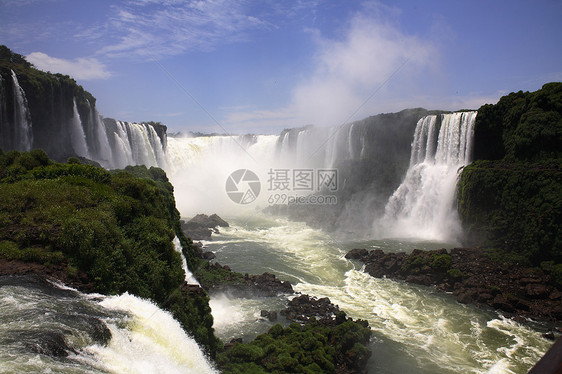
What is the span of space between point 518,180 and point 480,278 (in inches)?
329

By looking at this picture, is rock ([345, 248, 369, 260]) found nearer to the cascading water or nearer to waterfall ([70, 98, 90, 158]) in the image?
the cascading water

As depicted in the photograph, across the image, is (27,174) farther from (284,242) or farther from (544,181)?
(544,181)

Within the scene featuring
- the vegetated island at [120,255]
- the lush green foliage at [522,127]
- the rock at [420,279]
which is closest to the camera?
the vegetated island at [120,255]

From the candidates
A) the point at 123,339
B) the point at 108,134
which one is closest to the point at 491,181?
the point at 123,339

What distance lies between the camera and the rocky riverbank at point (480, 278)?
1754 cm

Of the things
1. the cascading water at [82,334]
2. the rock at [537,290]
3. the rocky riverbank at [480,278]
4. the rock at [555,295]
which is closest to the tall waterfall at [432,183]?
the rocky riverbank at [480,278]

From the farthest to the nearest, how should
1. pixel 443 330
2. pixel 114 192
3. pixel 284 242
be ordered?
pixel 284 242, pixel 443 330, pixel 114 192

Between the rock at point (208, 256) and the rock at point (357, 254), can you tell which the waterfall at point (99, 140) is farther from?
the rock at point (357, 254)

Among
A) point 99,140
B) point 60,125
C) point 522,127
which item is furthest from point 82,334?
point 99,140

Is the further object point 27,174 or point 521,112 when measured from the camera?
point 521,112

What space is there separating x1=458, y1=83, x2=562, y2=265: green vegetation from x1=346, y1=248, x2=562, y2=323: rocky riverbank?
1.79m

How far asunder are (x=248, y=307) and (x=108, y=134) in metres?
31.3

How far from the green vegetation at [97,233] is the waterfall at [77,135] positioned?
22.6 meters

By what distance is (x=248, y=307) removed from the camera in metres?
17.4
